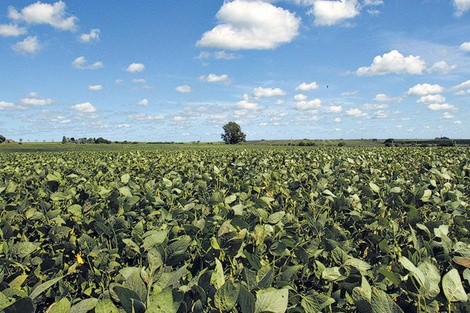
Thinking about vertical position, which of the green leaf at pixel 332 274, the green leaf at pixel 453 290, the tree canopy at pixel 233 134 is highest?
the tree canopy at pixel 233 134

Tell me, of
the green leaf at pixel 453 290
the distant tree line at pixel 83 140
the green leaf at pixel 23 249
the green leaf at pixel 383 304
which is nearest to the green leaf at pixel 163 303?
the green leaf at pixel 383 304

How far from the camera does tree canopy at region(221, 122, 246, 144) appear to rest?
15404cm

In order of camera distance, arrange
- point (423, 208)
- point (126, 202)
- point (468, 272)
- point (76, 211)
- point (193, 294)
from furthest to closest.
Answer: point (423, 208)
point (126, 202)
point (76, 211)
point (468, 272)
point (193, 294)

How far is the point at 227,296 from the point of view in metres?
1.27

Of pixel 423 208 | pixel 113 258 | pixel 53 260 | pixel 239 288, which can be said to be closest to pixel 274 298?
pixel 239 288

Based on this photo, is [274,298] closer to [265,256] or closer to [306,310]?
[306,310]

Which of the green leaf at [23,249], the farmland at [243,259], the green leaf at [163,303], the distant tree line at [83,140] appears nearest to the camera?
the green leaf at [163,303]

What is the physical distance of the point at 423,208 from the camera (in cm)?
351

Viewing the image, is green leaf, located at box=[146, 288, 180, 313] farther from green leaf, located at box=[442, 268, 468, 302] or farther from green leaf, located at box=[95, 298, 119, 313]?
green leaf, located at box=[442, 268, 468, 302]

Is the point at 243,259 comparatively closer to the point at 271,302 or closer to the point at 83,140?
the point at 271,302

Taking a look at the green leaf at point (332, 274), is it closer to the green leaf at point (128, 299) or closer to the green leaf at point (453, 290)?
the green leaf at point (453, 290)

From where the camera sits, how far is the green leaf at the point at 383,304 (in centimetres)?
119

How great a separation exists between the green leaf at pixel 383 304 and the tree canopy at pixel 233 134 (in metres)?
152

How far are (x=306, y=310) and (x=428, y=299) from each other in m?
0.48
